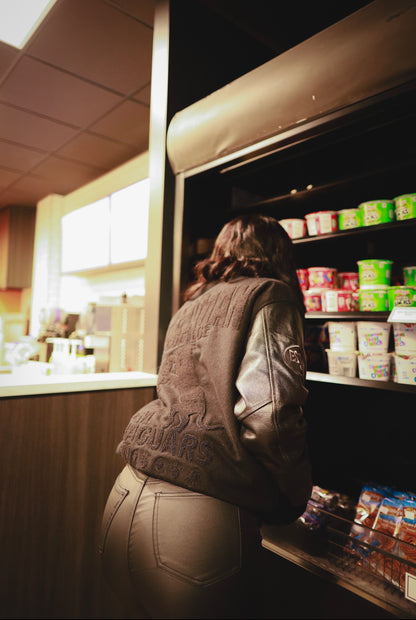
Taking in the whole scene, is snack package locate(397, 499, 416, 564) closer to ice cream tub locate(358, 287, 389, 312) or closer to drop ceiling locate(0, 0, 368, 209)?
ice cream tub locate(358, 287, 389, 312)

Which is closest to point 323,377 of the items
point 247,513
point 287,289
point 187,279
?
point 287,289

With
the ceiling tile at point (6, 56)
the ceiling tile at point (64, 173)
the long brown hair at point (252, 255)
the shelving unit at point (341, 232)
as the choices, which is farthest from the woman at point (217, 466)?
the ceiling tile at point (64, 173)

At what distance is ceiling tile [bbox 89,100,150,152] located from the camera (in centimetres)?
311

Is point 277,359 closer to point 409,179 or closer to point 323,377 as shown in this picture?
point 323,377

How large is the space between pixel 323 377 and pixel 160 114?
1.45 m

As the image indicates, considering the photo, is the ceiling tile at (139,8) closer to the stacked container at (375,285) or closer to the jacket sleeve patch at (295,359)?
the stacked container at (375,285)

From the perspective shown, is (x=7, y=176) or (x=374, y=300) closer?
(x=374, y=300)

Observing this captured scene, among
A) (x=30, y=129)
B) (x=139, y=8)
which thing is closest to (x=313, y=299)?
(x=139, y=8)

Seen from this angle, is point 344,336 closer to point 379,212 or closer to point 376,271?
point 376,271

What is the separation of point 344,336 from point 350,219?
437 millimetres

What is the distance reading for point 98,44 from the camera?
2422 mm

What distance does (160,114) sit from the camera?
1.98 meters

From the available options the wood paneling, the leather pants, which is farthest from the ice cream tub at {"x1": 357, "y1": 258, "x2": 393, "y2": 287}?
the wood paneling

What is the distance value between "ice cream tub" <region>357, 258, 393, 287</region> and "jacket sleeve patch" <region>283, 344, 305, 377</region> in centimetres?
52
